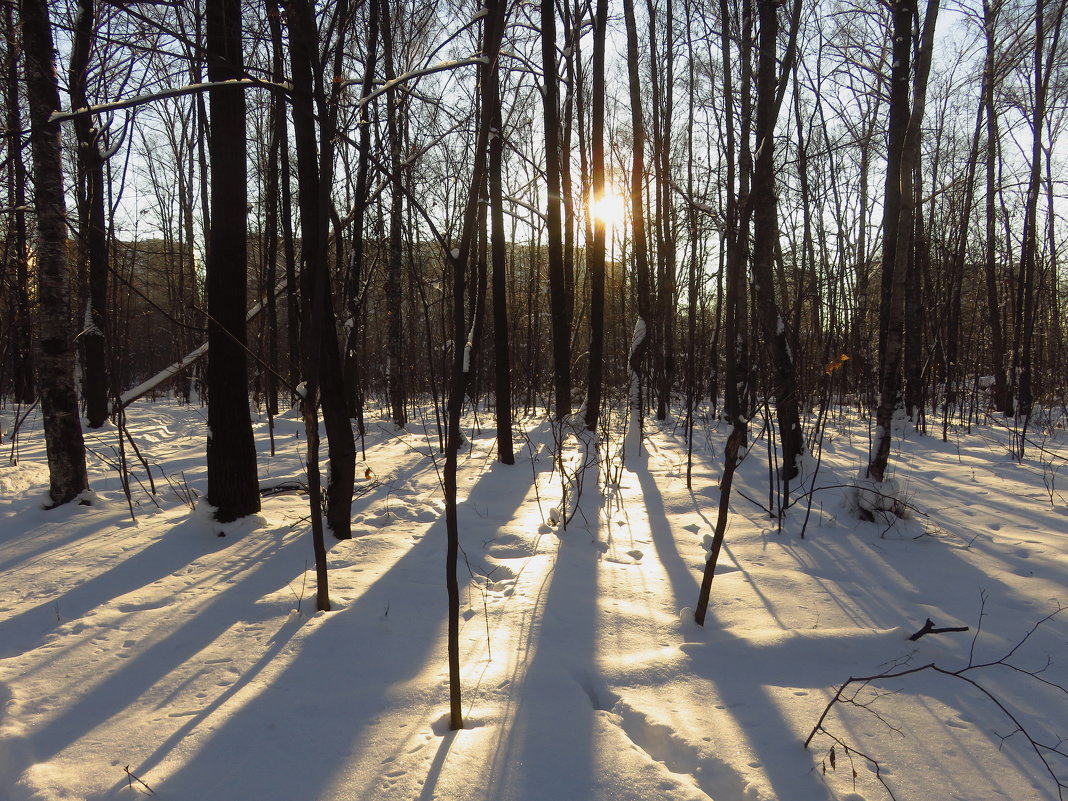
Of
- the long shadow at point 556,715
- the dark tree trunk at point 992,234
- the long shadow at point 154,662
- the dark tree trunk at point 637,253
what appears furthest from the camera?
the dark tree trunk at point 992,234

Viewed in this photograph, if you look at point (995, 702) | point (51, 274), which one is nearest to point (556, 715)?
point (995, 702)

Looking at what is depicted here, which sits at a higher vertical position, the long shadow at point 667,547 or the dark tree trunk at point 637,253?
the dark tree trunk at point 637,253

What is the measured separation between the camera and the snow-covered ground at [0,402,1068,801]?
1688 mm

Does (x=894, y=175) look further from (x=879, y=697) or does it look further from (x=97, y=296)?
(x=97, y=296)

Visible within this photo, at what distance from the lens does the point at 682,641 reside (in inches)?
97.2

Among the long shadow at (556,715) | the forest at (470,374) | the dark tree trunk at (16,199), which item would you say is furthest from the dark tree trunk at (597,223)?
the dark tree trunk at (16,199)

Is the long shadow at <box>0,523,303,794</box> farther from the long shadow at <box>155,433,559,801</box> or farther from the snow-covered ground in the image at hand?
the long shadow at <box>155,433,559,801</box>

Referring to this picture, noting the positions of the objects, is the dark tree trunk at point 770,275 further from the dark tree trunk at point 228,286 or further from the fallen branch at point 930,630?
the dark tree trunk at point 228,286

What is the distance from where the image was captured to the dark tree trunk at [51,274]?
13.9 feet

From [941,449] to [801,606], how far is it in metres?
6.05

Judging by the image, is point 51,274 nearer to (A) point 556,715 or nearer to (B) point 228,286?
(B) point 228,286

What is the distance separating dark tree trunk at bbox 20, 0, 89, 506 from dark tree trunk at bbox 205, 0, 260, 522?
1.30 metres

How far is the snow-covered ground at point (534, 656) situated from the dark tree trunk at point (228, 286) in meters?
0.33

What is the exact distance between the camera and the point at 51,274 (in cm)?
430
